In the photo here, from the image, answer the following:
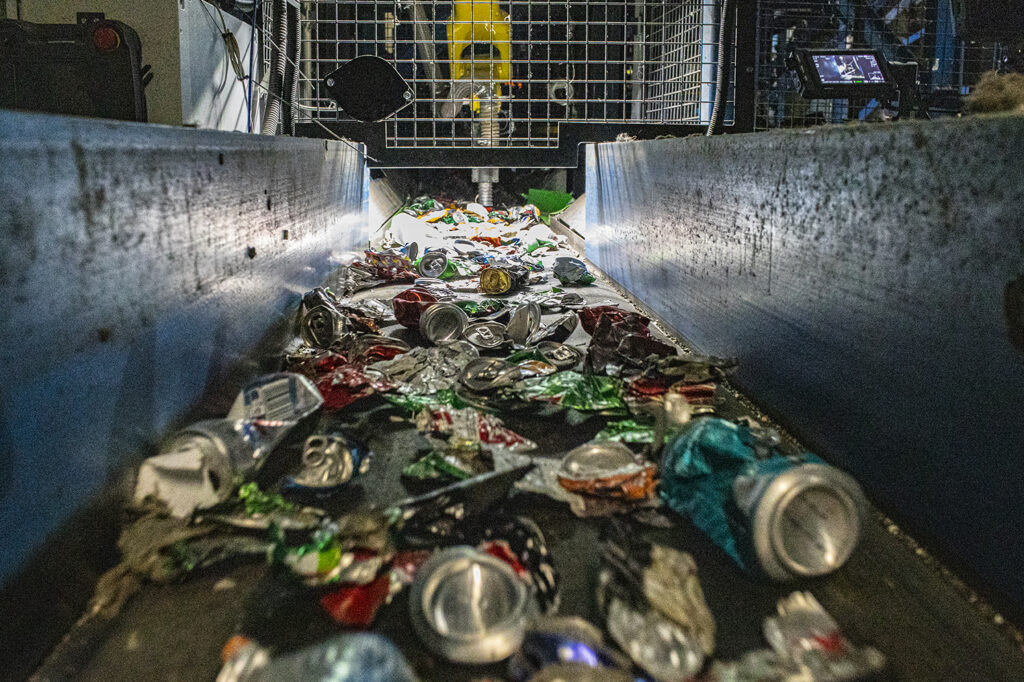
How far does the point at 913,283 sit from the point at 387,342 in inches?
52.5

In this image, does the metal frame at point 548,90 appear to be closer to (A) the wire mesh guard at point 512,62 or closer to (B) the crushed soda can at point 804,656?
(A) the wire mesh guard at point 512,62

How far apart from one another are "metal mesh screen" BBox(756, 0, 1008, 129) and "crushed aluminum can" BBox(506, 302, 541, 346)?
2581 mm

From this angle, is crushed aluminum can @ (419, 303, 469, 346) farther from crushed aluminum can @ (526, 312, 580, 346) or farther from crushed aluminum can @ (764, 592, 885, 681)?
crushed aluminum can @ (764, 592, 885, 681)

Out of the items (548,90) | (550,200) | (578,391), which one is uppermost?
(548,90)

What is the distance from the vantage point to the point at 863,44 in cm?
500

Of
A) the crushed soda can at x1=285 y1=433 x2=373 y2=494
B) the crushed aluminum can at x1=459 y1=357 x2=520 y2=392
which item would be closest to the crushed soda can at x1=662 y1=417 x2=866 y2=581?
the crushed soda can at x1=285 y1=433 x2=373 y2=494

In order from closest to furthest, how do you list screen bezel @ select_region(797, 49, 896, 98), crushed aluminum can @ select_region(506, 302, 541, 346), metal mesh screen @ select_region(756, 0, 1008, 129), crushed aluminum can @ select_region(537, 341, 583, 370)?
crushed aluminum can @ select_region(537, 341, 583, 370)
crushed aluminum can @ select_region(506, 302, 541, 346)
screen bezel @ select_region(797, 49, 896, 98)
metal mesh screen @ select_region(756, 0, 1008, 129)

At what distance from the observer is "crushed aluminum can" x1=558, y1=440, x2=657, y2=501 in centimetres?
119

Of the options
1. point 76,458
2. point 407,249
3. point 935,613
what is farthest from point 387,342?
point 407,249

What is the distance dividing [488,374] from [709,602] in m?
0.90

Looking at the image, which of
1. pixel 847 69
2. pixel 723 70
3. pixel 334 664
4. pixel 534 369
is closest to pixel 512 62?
pixel 723 70

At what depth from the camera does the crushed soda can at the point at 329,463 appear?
121 cm

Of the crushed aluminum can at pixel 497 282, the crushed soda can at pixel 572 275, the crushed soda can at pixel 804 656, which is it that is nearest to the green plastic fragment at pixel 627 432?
the crushed soda can at pixel 804 656

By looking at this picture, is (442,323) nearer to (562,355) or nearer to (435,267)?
(562,355)
